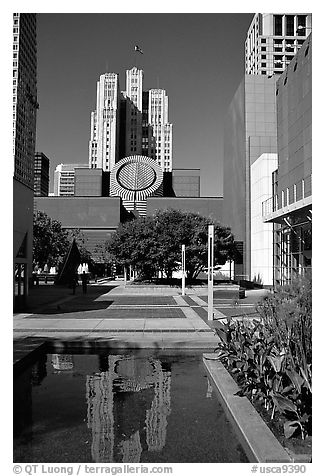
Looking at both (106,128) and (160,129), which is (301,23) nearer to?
(106,128)

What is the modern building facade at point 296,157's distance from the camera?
24.8m

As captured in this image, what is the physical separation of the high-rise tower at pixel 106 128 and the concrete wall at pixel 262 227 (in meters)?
104

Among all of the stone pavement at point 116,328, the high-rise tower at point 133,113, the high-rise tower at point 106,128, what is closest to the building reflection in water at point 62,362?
the stone pavement at point 116,328

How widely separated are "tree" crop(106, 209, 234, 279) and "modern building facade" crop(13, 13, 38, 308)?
26.2 feet

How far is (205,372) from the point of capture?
8.41 meters

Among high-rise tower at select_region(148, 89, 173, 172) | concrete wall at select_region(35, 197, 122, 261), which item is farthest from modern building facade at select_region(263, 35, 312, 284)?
high-rise tower at select_region(148, 89, 173, 172)

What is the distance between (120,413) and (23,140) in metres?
97.4

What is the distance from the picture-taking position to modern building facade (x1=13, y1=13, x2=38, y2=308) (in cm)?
1064

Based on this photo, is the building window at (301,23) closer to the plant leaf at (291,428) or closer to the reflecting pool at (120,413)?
the reflecting pool at (120,413)

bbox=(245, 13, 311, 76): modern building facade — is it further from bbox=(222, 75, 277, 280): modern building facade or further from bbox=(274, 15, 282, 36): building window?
bbox=(222, 75, 277, 280): modern building facade

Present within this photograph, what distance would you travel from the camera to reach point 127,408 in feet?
20.8
